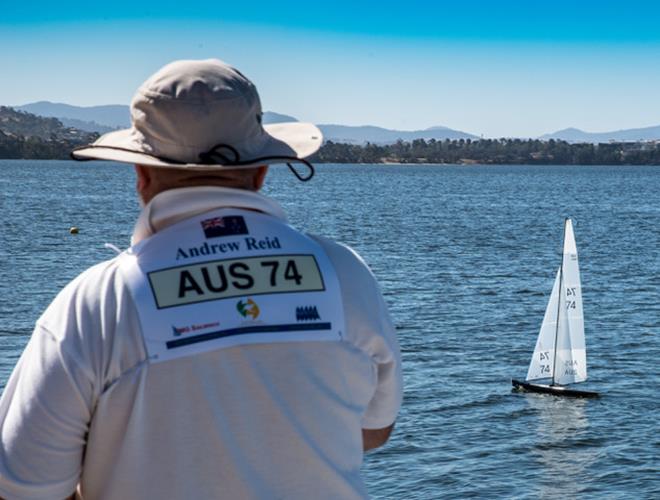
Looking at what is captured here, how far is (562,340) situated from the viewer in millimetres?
29328

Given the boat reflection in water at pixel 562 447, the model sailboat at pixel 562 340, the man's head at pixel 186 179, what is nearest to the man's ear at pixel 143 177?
the man's head at pixel 186 179

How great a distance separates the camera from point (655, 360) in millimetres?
32625

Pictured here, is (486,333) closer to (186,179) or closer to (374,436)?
(374,436)

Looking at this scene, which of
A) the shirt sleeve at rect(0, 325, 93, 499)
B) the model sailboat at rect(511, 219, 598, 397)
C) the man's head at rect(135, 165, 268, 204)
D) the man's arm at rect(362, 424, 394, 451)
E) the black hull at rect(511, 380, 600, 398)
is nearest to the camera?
the shirt sleeve at rect(0, 325, 93, 499)

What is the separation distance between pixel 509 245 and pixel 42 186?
87.0m

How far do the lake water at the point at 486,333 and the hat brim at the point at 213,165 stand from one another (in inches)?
703

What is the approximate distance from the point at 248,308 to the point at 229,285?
0.19 ft

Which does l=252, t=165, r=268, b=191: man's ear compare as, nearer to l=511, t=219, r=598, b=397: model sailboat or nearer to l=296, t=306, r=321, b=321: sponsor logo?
l=296, t=306, r=321, b=321: sponsor logo

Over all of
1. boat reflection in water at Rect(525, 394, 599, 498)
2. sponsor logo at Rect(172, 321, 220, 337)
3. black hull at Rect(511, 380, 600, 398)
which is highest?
sponsor logo at Rect(172, 321, 220, 337)

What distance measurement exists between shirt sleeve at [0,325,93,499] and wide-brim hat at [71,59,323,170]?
433 millimetres

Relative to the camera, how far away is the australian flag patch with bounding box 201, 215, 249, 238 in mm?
2359

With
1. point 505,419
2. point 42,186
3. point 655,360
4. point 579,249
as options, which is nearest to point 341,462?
point 505,419

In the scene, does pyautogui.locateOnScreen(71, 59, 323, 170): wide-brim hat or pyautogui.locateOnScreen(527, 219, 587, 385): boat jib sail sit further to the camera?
pyautogui.locateOnScreen(527, 219, 587, 385): boat jib sail

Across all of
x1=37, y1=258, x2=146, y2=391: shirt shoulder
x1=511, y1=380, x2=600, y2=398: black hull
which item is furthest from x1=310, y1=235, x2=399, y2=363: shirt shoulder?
x1=511, y1=380, x2=600, y2=398: black hull
